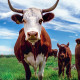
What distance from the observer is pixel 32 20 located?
4695 mm

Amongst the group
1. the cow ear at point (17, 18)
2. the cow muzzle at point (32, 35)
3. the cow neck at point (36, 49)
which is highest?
the cow ear at point (17, 18)

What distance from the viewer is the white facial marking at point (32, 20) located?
15.0 ft

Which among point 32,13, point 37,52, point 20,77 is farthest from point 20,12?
point 20,77

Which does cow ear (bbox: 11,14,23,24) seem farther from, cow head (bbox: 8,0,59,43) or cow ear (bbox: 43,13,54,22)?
cow ear (bbox: 43,13,54,22)

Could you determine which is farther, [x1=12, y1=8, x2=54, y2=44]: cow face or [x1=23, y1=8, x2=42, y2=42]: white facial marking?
[x1=23, y1=8, x2=42, y2=42]: white facial marking

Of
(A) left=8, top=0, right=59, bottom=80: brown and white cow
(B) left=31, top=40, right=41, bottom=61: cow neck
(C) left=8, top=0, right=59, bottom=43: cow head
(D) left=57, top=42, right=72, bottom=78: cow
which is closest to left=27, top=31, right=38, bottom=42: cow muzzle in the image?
(C) left=8, top=0, right=59, bottom=43: cow head

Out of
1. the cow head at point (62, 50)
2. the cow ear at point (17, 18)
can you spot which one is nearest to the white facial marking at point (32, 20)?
the cow ear at point (17, 18)

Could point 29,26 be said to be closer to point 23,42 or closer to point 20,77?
point 23,42

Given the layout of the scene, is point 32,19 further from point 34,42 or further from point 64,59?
point 64,59

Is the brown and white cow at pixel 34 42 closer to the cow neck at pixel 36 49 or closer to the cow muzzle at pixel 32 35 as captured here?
the cow neck at pixel 36 49

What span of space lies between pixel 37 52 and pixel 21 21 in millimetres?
1097

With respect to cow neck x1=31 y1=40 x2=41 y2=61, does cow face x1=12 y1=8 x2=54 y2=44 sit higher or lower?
higher

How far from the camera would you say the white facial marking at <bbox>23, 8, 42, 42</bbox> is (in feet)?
15.0

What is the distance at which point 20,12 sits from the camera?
17.7ft
